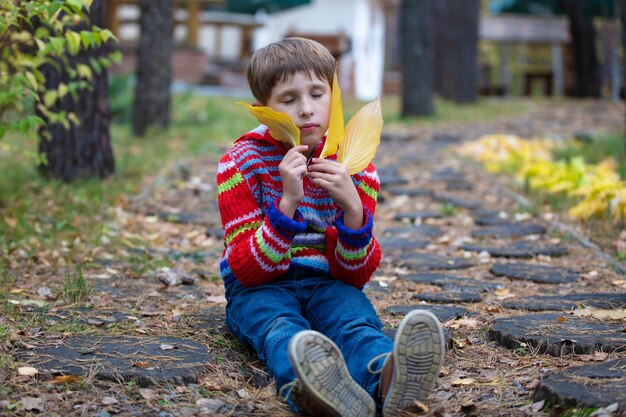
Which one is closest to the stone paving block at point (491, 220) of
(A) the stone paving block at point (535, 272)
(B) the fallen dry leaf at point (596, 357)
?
(A) the stone paving block at point (535, 272)

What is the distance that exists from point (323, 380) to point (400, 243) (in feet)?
9.49

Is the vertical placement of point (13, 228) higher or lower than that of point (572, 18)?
lower

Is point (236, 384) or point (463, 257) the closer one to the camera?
point (236, 384)

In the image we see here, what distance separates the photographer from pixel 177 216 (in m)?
5.81

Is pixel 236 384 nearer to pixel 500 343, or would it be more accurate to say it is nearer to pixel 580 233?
pixel 500 343

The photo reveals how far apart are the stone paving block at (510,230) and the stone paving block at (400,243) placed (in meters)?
0.41

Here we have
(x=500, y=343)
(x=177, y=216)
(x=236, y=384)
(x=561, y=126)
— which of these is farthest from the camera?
(x=561, y=126)

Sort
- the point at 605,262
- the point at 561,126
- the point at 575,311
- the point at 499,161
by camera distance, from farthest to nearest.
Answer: the point at 561,126 → the point at 499,161 → the point at 605,262 → the point at 575,311

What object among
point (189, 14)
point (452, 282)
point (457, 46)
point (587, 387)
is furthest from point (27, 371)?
point (457, 46)

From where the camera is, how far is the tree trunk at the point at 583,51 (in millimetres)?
20938

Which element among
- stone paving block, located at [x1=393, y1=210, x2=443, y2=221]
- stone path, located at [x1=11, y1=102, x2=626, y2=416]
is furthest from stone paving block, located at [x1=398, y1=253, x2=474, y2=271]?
stone paving block, located at [x1=393, y1=210, x2=443, y2=221]

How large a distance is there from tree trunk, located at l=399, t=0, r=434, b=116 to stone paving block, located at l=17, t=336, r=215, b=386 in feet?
34.1

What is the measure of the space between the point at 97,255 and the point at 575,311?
2468 mm

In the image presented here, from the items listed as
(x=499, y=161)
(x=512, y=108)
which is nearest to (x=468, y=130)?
(x=499, y=161)
